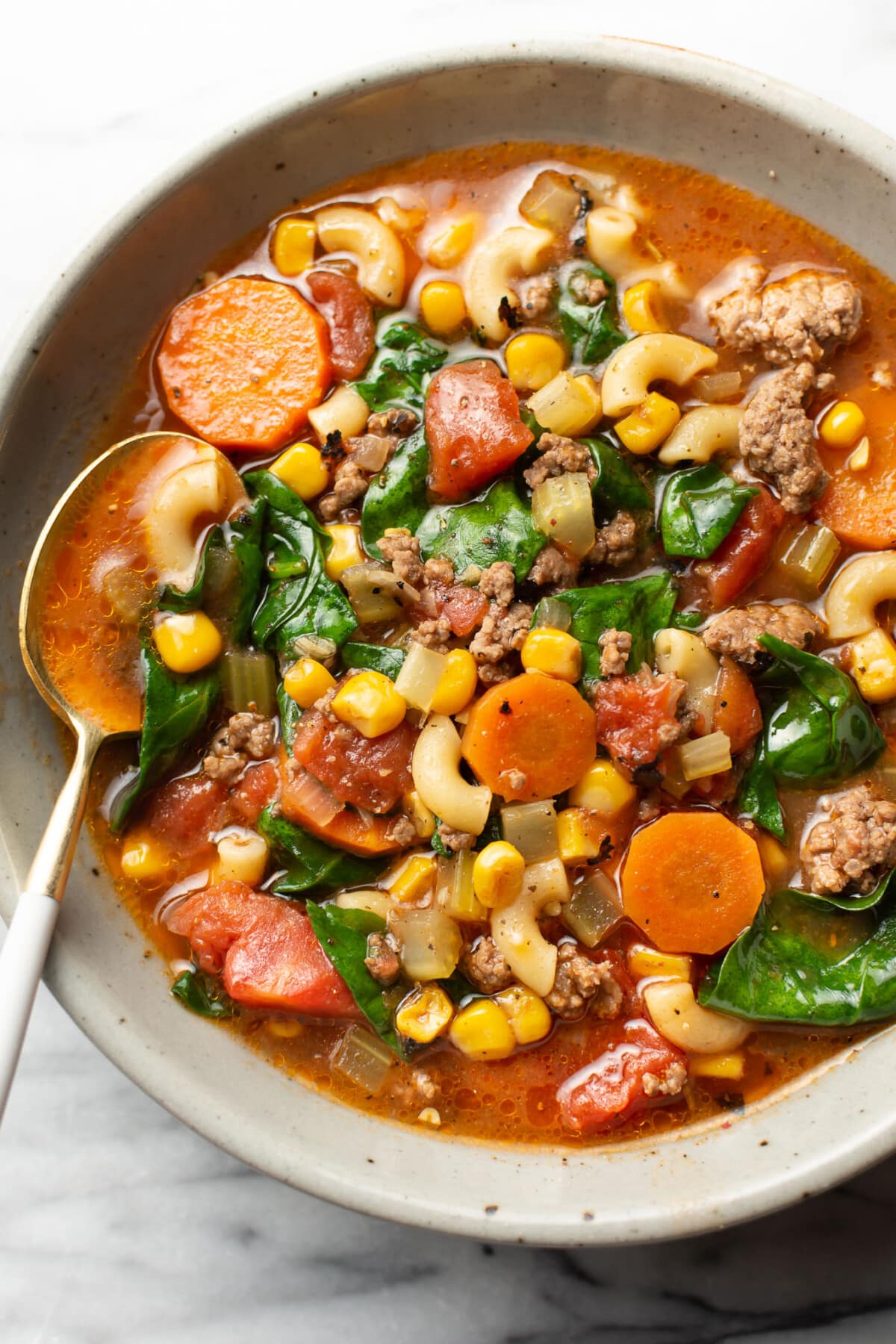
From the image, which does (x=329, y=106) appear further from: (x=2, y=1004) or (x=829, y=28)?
(x=2, y=1004)

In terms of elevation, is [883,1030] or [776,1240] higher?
[883,1030]

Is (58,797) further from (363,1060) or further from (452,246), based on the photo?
(452,246)

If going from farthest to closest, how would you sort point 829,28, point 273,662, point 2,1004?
1. point 829,28
2. point 273,662
3. point 2,1004

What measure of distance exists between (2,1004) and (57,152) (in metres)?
2.89

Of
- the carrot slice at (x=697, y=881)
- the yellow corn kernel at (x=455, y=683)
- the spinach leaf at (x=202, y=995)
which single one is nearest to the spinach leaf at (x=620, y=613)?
the yellow corn kernel at (x=455, y=683)

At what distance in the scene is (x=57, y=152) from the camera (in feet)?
12.7

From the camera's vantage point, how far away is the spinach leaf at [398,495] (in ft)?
11.1

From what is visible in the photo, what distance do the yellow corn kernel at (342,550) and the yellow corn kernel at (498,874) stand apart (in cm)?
97

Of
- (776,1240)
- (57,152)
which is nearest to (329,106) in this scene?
(57,152)

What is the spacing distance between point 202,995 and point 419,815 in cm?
86

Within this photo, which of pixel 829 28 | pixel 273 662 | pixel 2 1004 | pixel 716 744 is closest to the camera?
pixel 2 1004

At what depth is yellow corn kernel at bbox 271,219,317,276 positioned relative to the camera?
3508mm

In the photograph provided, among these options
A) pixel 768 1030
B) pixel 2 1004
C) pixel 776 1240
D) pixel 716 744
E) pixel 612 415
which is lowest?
pixel 776 1240

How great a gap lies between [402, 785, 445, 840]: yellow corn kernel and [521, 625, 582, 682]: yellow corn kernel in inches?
20.3
